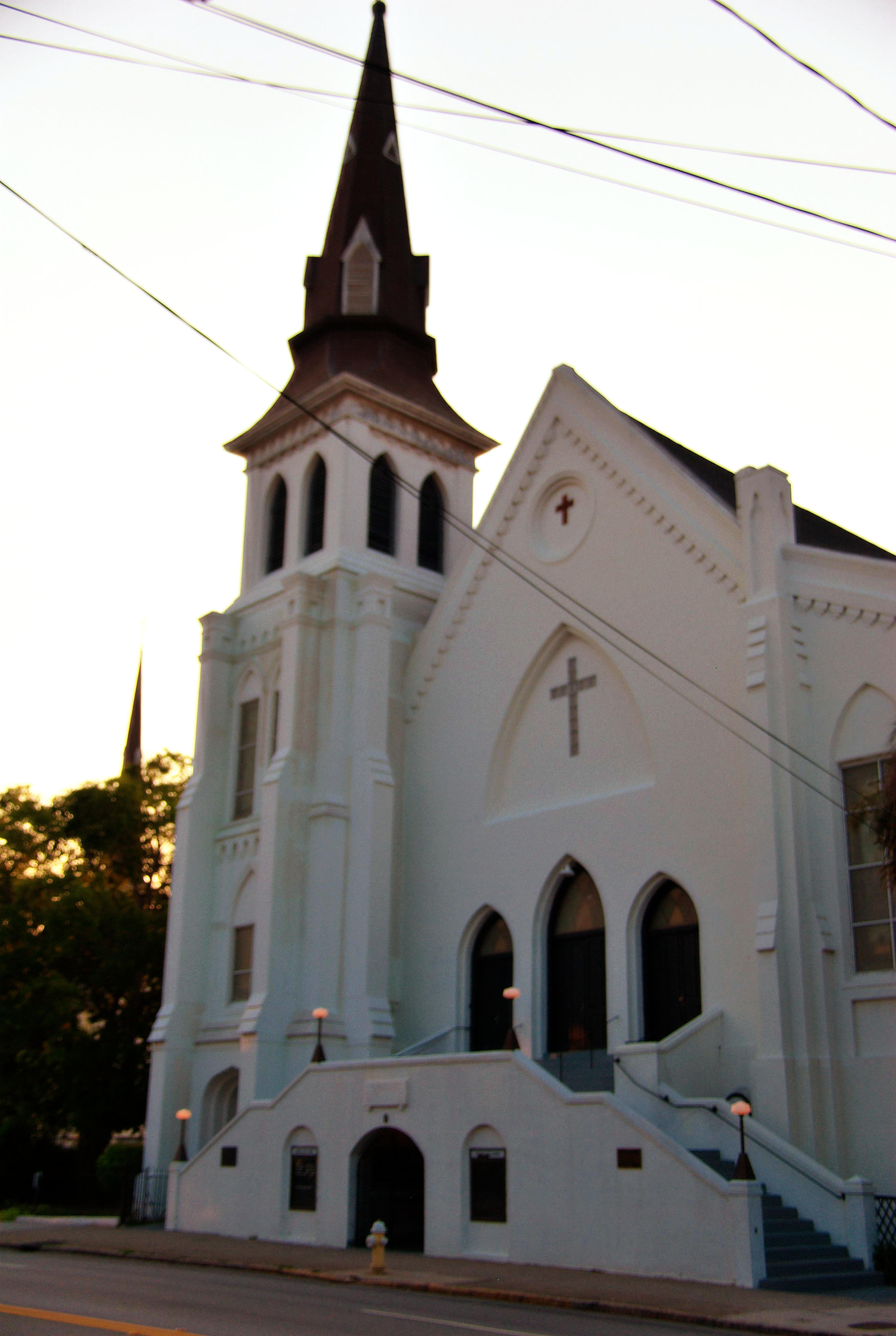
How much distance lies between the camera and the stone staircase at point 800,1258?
14.5 metres

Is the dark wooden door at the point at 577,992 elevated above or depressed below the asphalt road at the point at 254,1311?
above

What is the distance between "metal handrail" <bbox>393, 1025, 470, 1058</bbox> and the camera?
2344 centimetres

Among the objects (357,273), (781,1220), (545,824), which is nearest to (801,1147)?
(781,1220)

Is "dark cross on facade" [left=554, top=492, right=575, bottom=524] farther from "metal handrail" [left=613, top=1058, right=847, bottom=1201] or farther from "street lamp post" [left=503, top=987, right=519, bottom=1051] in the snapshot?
"metal handrail" [left=613, top=1058, right=847, bottom=1201]

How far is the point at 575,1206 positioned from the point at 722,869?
5782 millimetres

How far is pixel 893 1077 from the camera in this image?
17594 mm

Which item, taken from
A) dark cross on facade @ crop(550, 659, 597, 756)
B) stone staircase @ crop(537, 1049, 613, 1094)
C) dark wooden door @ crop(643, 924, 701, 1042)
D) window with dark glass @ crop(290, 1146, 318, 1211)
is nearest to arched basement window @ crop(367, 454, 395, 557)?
dark cross on facade @ crop(550, 659, 597, 756)

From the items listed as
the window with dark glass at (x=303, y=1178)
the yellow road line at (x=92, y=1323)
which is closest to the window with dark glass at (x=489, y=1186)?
the window with dark glass at (x=303, y=1178)

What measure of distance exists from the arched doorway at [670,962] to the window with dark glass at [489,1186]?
13.3 ft

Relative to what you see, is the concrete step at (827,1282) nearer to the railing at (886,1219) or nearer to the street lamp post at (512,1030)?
the railing at (886,1219)

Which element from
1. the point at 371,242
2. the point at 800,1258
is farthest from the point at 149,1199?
the point at 371,242

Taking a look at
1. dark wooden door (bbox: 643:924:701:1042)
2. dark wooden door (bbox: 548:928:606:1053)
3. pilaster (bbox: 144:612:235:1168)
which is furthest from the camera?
pilaster (bbox: 144:612:235:1168)

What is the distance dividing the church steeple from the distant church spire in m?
28.5

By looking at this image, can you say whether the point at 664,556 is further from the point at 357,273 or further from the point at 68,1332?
the point at 68,1332
